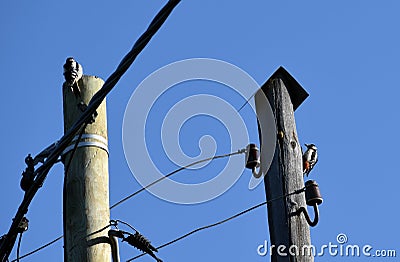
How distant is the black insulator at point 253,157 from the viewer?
6488 millimetres

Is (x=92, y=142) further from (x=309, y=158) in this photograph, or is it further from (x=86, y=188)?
(x=309, y=158)

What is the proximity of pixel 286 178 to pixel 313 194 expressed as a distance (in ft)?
0.67

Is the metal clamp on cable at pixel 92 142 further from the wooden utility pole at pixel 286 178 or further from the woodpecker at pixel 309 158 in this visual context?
the woodpecker at pixel 309 158

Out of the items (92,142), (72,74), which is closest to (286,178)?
(92,142)

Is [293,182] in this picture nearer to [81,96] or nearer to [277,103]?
[277,103]

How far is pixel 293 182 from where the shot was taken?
6.31m

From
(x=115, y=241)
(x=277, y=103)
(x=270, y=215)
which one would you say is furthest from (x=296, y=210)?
(x=115, y=241)

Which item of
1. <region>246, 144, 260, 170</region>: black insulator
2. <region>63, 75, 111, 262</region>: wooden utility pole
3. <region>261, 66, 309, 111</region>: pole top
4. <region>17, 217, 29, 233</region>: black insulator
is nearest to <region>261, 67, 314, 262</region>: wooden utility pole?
<region>261, 66, 309, 111</region>: pole top

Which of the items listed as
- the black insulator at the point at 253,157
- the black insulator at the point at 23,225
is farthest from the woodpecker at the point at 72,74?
the black insulator at the point at 253,157

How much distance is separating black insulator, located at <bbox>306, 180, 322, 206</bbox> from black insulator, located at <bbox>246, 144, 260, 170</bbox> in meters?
0.41

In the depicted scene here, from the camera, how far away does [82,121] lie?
16.9 feet

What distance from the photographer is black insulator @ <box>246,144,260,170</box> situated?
6488 mm

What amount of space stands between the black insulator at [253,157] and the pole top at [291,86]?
447mm

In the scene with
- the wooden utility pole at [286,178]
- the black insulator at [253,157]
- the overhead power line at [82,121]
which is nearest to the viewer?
the overhead power line at [82,121]
